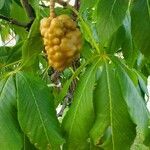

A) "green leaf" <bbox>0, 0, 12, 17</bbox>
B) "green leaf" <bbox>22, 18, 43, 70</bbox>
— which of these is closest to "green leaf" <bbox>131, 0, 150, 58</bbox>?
"green leaf" <bbox>22, 18, 43, 70</bbox>

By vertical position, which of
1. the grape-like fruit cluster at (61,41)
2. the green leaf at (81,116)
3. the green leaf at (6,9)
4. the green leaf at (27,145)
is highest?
the green leaf at (6,9)

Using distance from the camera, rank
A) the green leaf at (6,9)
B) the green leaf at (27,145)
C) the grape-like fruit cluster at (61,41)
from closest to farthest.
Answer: the grape-like fruit cluster at (61,41), the green leaf at (27,145), the green leaf at (6,9)

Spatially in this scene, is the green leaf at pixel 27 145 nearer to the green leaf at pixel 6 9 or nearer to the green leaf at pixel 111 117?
the green leaf at pixel 111 117

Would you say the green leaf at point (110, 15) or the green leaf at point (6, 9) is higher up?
the green leaf at point (6, 9)

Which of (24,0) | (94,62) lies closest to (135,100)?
(94,62)

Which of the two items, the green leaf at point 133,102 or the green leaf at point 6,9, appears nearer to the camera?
the green leaf at point 133,102

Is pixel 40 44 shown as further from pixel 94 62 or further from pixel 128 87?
pixel 128 87

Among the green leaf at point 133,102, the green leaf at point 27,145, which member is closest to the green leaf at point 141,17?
the green leaf at point 133,102

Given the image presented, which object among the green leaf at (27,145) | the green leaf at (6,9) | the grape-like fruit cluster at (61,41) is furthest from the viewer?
the green leaf at (6,9)
